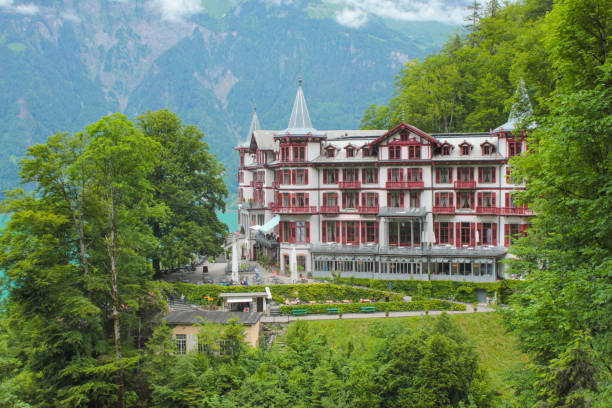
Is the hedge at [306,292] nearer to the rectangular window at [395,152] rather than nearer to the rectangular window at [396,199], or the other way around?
the rectangular window at [396,199]

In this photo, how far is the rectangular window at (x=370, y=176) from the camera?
49.7 m

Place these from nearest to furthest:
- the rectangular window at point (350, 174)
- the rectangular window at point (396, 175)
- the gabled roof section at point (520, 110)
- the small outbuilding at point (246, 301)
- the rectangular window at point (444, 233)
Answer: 1. the gabled roof section at point (520, 110)
2. the small outbuilding at point (246, 301)
3. the rectangular window at point (444, 233)
4. the rectangular window at point (396, 175)
5. the rectangular window at point (350, 174)

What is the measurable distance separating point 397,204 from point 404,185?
2.15 m

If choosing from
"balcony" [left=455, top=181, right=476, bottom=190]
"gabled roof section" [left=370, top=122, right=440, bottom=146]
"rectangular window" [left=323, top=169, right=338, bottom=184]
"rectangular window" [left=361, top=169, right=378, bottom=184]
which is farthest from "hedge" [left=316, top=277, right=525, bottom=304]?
"gabled roof section" [left=370, top=122, right=440, bottom=146]

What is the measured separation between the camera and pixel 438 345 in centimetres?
2567

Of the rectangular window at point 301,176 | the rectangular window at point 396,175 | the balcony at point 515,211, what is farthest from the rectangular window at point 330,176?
the balcony at point 515,211

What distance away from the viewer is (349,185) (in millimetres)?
49938

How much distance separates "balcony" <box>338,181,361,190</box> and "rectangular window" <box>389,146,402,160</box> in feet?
13.8

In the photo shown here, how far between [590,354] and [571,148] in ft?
28.2

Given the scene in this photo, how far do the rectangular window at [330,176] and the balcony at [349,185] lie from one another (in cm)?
97

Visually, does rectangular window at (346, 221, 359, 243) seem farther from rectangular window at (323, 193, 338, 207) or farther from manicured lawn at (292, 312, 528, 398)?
manicured lawn at (292, 312, 528, 398)

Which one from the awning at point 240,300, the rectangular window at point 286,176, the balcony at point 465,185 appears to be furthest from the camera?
the rectangular window at point 286,176

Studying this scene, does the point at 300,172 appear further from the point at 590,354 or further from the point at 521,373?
the point at 590,354

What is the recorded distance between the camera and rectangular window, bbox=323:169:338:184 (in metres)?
50.9
